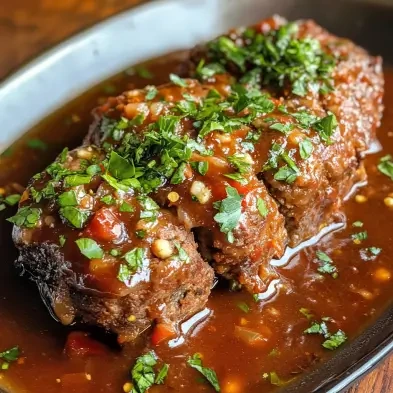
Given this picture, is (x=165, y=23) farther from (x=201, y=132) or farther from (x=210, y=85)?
(x=201, y=132)

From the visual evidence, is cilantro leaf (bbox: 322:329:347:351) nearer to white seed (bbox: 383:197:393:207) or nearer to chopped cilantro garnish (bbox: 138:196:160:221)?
white seed (bbox: 383:197:393:207)

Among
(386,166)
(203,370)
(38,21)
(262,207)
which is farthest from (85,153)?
(38,21)

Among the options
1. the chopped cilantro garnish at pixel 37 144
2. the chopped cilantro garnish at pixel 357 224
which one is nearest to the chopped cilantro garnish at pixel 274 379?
the chopped cilantro garnish at pixel 357 224

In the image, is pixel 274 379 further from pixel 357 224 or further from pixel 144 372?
pixel 357 224

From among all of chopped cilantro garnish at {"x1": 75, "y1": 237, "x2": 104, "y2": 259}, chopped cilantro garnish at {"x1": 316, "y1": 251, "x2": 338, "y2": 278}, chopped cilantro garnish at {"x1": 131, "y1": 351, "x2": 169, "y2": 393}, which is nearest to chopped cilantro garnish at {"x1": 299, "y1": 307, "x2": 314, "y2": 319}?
chopped cilantro garnish at {"x1": 316, "y1": 251, "x2": 338, "y2": 278}

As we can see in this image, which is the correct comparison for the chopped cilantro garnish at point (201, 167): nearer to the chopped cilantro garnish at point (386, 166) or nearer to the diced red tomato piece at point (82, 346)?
the diced red tomato piece at point (82, 346)

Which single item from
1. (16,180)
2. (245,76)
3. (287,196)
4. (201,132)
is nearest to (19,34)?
(16,180)
